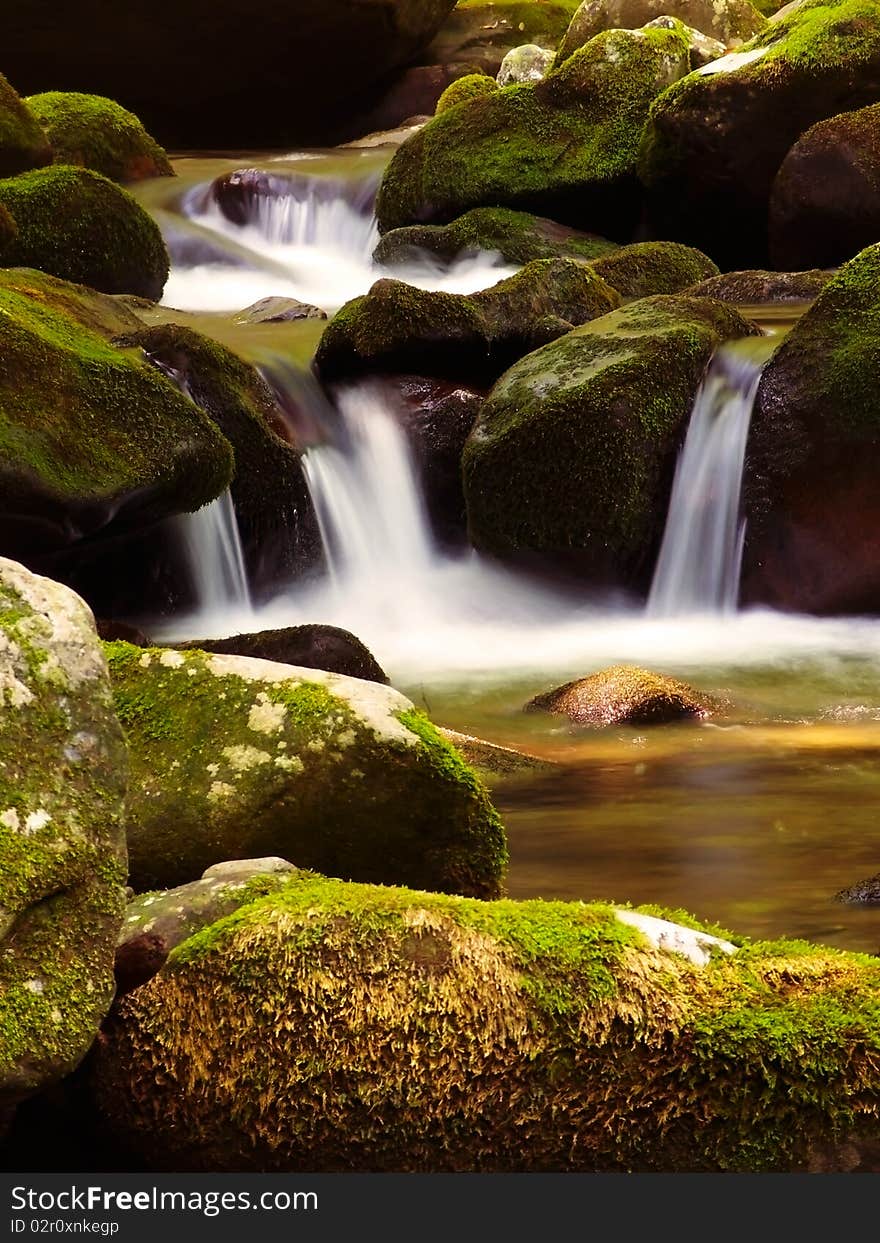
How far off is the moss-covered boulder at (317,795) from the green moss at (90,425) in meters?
3.98

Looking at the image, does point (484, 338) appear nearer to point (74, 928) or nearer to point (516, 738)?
point (516, 738)

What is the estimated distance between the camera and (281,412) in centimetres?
1084

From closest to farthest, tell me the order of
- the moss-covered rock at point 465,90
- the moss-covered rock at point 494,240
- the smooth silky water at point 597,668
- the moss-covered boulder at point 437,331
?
the smooth silky water at point 597,668 → the moss-covered boulder at point 437,331 → the moss-covered rock at point 494,240 → the moss-covered rock at point 465,90

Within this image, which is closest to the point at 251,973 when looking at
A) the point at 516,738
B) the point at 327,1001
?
the point at 327,1001

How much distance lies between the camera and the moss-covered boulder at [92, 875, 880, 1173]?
2.80m

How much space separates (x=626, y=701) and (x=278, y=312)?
7.36m

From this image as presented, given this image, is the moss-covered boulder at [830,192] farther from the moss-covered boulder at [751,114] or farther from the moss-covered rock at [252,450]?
the moss-covered rock at [252,450]

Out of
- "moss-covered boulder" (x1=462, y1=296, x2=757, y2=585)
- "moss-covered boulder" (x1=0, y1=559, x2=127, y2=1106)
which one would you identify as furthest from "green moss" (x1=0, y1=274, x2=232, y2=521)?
"moss-covered boulder" (x1=0, y1=559, x2=127, y2=1106)

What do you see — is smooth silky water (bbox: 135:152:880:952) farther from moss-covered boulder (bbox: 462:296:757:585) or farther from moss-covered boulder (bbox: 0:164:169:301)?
moss-covered boulder (bbox: 0:164:169:301)

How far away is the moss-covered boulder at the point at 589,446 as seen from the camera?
381 inches

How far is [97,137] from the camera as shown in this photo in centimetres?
1709

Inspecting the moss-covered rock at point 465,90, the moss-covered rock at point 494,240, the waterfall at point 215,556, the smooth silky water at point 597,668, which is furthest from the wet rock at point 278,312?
the moss-covered rock at point 465,90

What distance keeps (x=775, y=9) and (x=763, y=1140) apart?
82.4ft

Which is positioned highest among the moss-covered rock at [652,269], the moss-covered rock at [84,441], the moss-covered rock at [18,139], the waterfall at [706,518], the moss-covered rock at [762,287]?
the moss-covered rock at [18,139]
